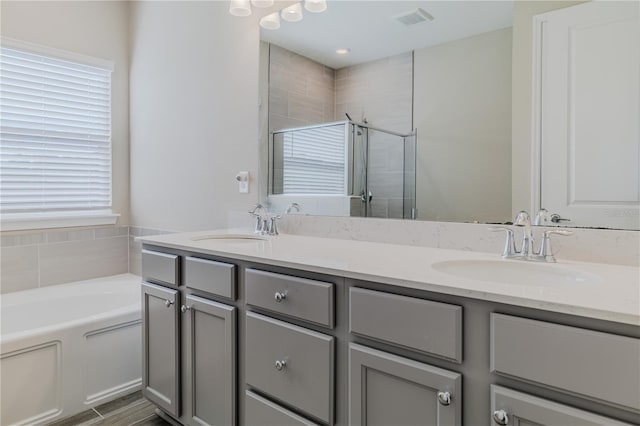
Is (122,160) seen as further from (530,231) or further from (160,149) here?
(530,231)

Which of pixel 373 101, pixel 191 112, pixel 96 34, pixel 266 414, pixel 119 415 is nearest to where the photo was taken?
pixel 266 414

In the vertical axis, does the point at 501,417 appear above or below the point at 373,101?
below

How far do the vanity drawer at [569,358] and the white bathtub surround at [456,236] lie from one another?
609 millimetres

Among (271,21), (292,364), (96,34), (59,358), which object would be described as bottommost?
(59,358)

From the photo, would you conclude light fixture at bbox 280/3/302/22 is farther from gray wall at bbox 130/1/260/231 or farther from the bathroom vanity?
the bathroom vanity

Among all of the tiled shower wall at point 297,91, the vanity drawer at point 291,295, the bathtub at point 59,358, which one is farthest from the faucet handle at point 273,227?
the bathtub at point 59,358

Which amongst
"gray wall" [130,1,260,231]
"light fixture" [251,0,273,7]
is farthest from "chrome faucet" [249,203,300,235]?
"light fixture" [251,0,273,7]

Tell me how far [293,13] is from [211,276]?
4.60 feet

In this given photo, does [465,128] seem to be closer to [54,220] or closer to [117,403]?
[117,403]

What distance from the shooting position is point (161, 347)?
1818 mm

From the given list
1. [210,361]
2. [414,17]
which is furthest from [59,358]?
[414,17]

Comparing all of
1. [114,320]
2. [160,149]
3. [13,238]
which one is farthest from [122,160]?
[114,320]

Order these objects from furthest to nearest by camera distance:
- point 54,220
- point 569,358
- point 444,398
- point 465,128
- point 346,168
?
point 54,220, point 346,168, point 465,128, point 444,398, point 569,358

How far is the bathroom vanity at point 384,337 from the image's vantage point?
80 cm
